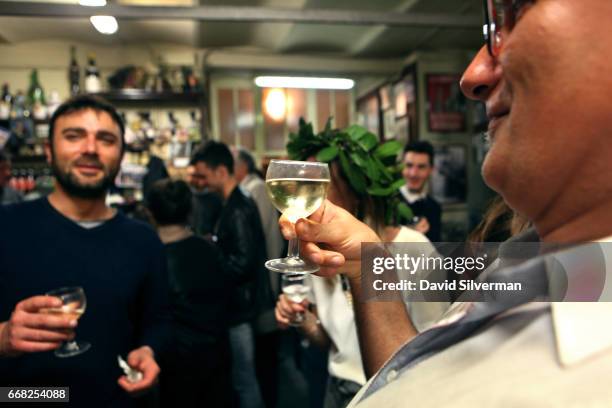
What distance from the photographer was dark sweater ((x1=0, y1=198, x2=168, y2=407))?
1.50 m

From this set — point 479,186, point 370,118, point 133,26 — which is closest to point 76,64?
point 133,26

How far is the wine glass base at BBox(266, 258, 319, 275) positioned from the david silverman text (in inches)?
8.1

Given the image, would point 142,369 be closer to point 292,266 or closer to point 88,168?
point 88,168

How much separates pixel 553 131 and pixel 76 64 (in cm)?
674

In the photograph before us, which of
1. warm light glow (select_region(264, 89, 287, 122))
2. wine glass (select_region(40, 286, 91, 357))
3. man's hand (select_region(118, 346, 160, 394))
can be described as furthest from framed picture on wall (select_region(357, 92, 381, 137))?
wine glass (select_region(40, 286, 91, 357))

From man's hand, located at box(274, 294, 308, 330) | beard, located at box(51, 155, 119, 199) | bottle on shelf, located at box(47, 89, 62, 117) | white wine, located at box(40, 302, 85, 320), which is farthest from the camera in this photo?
bottle on shelf, located at box(47, 89, 62, 117)

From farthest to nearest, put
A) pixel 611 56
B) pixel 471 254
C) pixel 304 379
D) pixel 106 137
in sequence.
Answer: pixel 304 379
pixel 106 137
pixel 471 254
pixel 611 56

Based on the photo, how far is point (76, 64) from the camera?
19.6ft

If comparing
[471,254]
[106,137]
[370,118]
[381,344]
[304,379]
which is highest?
[370,118]

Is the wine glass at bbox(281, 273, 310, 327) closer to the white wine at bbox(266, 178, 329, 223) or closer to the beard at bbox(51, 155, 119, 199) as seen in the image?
the white wine at bbox(266, 178, 329, 223)

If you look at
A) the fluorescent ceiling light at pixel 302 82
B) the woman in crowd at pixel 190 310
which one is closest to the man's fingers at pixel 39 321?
the woman in crowd at pixel 190 310

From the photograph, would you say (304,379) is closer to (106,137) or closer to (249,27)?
(106,137)

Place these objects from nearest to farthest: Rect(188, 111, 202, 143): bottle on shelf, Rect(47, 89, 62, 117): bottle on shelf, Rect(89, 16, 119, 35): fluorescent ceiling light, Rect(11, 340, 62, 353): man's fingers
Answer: Rect(11, 340, 62, 353): man's fingers → Rect(89, 16, 119, 35): fluorescent ceiling light → Rect(47, 89, 62, 117): bottle on shelf → Rect(188, 111, 202, 143): bottle on shelf

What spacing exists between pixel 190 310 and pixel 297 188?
5.64 ft
